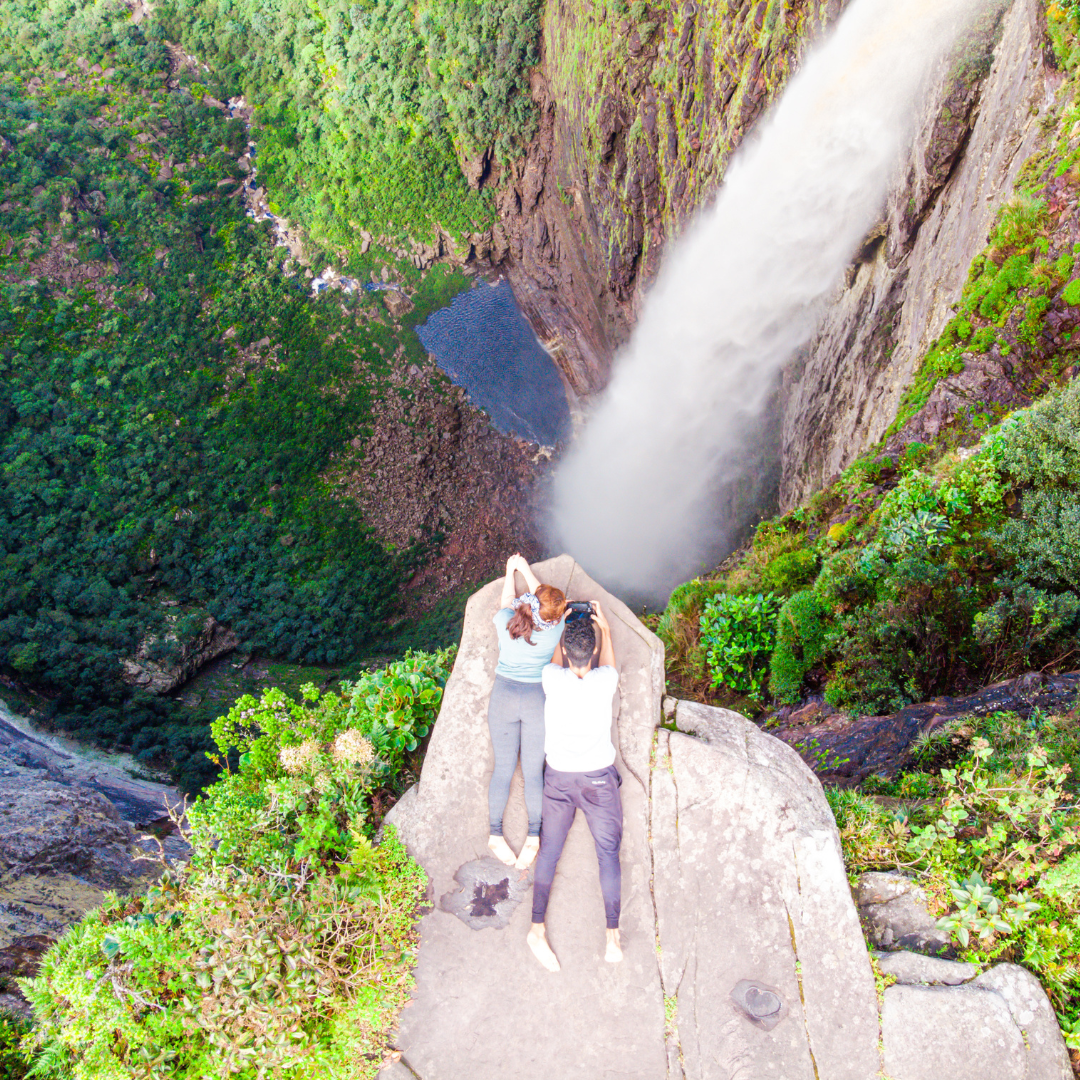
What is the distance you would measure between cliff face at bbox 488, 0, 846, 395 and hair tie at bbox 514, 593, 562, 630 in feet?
41.0

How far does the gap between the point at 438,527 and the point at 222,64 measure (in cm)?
2210

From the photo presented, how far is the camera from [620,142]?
15.9 meters

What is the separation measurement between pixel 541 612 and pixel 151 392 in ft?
73.6

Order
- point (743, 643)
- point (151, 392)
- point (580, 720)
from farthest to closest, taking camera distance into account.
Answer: point (151, 392) → point (743, 643) → point (580, 720)

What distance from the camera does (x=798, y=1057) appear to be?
3508 millimetres

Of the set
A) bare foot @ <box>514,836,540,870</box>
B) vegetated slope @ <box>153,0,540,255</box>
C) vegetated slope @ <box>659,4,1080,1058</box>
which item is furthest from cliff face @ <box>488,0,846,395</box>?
bare foot @ <box>514,836,540,870</box>

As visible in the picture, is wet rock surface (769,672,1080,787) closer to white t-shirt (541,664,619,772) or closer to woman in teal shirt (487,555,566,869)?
white t-shirt (541,664,619,772)

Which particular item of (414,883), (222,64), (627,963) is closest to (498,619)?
(414,883)

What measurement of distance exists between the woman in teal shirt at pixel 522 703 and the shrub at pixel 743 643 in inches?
159

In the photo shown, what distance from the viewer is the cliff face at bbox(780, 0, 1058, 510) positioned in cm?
736

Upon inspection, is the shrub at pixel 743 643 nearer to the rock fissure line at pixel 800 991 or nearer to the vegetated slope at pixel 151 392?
the rock fissure line at pixel 800 991

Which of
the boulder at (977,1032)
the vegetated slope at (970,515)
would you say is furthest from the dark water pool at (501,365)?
the boulder at (977,1032)

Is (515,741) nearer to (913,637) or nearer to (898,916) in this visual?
(898,916)

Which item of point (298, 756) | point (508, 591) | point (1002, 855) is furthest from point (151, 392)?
point (1002, 855)
